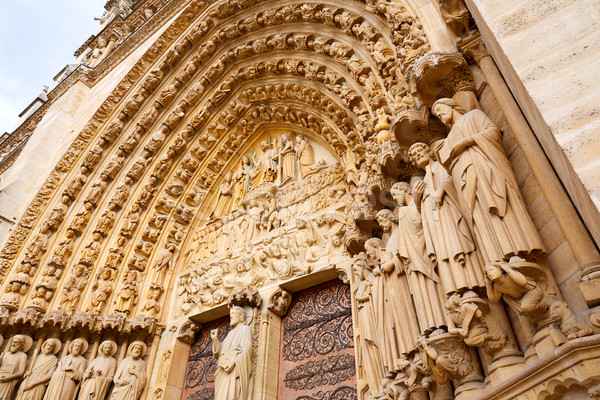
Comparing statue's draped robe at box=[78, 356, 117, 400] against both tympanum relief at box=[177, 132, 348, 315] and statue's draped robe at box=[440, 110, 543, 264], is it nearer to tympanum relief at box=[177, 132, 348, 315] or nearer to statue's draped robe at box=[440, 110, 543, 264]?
tympanum relief at box=[177, 132, 348, 315]

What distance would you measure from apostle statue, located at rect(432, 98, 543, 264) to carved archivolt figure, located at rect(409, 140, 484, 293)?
0.08 m

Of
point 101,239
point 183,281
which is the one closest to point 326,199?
point 183,281

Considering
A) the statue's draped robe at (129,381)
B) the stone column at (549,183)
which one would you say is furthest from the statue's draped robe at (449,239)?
the statue's draped robe at (129,381)

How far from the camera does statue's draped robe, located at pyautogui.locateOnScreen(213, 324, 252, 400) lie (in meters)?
4.29

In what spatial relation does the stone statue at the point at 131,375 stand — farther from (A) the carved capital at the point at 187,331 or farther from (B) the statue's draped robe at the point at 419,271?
(B) the statue's draped robe at the point at 419,271

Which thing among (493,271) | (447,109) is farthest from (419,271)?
(447,109)

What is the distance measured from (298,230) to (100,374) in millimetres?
3002

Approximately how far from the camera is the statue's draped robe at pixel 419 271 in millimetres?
2307

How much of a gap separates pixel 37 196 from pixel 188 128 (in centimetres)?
258

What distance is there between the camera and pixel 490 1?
2240 mm

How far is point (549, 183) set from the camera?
199cm

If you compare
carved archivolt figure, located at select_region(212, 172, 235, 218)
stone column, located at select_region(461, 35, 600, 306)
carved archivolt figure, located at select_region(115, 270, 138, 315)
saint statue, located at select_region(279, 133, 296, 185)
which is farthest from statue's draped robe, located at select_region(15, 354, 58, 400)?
stone column, located at select_region(461, 35, 600, 306)

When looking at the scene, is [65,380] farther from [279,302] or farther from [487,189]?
[487,189]

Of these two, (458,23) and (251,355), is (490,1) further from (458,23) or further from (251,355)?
(251,355)
